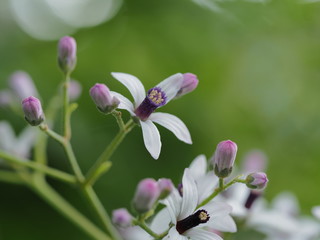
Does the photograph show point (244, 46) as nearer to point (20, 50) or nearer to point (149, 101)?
point (20, 50)

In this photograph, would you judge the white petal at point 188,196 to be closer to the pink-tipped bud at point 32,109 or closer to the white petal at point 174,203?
the white petal at point 174,203

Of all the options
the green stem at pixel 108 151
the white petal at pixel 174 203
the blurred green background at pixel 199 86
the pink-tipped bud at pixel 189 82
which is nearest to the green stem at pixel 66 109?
the green stem at pixel 108 151

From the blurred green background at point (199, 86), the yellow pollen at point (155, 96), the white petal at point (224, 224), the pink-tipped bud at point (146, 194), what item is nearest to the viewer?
the pink-tipped bud at point (146, 194)

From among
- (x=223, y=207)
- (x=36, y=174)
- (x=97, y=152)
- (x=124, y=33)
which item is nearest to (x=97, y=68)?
(x=124, y=33)

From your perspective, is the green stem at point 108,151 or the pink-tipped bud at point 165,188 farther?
the green stem at point 108,151

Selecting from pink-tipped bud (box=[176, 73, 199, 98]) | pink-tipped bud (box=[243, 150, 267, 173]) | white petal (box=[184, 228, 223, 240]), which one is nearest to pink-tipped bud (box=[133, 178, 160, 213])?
white petal (box=[184, 228, 223, 240])

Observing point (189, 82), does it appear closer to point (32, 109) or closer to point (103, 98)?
point (103, 98)

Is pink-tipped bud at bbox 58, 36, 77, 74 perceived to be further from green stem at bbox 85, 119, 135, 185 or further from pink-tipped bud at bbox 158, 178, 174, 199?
pink-tipped bud at bbox 158, 178, 174, 199

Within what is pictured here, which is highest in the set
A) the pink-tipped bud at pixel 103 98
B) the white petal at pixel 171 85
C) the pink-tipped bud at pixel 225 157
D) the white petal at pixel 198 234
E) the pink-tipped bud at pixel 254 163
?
the pink-tipped bud at pixel 254 163

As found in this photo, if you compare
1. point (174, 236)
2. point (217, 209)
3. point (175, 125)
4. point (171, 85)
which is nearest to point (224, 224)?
point (217, 209)
